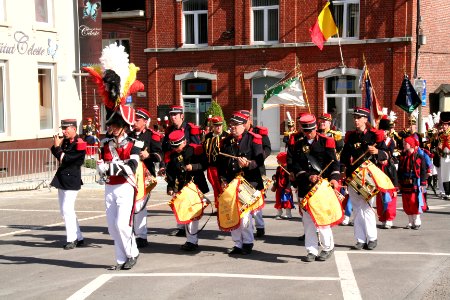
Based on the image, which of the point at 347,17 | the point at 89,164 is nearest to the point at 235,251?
the point at 89,164

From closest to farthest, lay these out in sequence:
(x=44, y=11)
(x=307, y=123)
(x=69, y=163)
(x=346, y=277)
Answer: (x=346, y=277) < (x=307, y=123) < (x=69, y=163) < (x=44, y=11)

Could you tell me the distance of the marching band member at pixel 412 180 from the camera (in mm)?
12406

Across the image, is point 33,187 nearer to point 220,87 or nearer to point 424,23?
point 220,87

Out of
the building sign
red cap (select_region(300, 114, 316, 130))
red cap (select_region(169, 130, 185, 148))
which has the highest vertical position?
the building sign

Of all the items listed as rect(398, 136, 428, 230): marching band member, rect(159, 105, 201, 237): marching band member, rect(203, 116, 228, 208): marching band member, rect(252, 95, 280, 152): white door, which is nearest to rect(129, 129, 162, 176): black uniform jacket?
rect(159, 105, 201, 237): marching band member

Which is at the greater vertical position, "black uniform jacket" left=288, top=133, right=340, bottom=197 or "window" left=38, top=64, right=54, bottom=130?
"window" left=38, top=64, right=54, bottom=130

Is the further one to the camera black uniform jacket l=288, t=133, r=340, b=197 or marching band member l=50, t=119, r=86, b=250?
marching band member l=50, t=119, r=86, b=250

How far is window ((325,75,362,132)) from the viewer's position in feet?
97.8

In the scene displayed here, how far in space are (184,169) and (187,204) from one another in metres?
0.61

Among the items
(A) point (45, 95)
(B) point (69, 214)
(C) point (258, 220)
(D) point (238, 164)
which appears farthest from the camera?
(A) point (45, 95)

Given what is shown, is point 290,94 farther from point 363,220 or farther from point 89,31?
point 363,220

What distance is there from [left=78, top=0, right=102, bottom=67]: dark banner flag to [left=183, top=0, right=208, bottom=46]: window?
24.6 feet

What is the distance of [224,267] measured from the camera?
9438 mm

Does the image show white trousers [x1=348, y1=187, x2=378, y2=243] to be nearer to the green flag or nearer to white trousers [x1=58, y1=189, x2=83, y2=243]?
white trousers [x1=58, y1=189, x2=83, y2=243]
